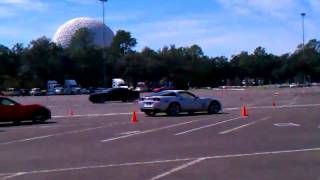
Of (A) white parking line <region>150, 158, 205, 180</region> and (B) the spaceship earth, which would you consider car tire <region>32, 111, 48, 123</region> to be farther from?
(B) the spaceship earth

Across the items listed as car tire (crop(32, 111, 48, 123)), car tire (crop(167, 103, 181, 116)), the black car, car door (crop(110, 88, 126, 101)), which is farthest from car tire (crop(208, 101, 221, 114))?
car door (crop(110, 88, 126, 101))

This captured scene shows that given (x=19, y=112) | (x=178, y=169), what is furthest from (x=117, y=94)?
(x=178, y=169)

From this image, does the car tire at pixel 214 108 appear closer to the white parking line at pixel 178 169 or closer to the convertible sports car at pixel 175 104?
the convertible sports car at pixel 175 104

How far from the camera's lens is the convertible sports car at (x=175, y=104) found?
3047 centimetres

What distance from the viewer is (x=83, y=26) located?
151 metres

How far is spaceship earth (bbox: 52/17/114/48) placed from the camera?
150 meters

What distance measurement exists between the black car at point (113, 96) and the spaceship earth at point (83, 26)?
92.2 meters

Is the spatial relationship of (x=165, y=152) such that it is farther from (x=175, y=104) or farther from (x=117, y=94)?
(x=117, y=94)

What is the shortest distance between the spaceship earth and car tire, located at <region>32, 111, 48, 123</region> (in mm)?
119928

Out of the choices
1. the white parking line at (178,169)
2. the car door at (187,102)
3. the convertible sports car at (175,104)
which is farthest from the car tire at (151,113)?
the white parking line at (178,169)

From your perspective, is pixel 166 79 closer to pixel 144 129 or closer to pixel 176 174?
pixel 144 129

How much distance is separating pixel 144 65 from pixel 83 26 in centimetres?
2411

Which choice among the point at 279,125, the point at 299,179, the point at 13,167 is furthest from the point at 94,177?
the point at 279,125

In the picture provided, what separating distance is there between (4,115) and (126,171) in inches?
629
